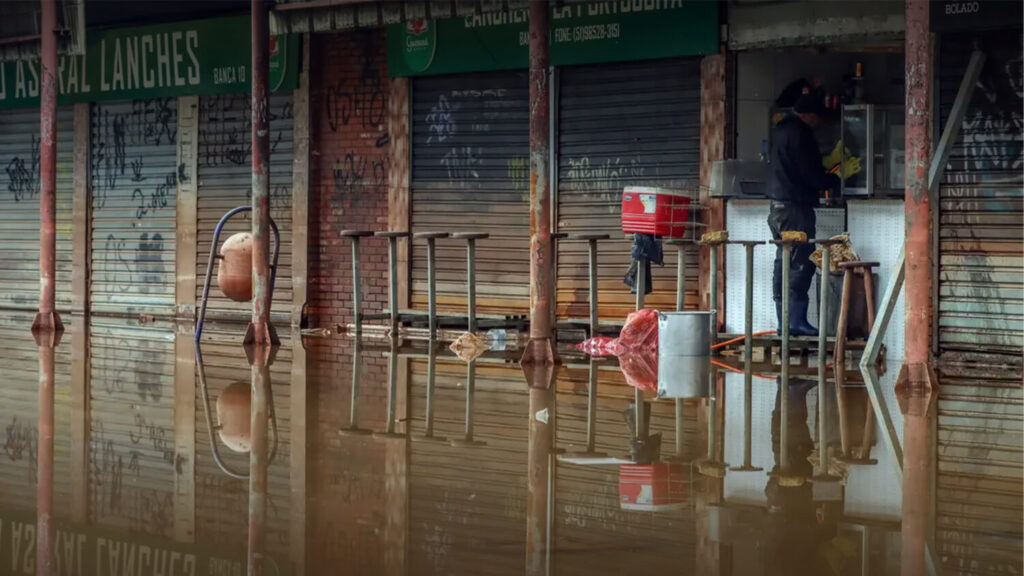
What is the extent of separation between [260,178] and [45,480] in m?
7.28

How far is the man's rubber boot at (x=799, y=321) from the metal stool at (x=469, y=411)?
3020 millimetres

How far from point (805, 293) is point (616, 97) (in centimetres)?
295

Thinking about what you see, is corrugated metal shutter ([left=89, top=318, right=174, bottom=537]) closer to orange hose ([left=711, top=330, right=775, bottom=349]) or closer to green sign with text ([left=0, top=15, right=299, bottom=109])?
green sign with text ([left=0, top=15, right=299, bottom=109])

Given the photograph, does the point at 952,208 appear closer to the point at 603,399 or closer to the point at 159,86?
the point at 603,399

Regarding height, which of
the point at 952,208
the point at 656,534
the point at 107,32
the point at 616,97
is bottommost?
the point at 656,534

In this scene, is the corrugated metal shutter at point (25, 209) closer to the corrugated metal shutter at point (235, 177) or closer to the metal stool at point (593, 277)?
the corrugated metal shutter at point (235, 177)

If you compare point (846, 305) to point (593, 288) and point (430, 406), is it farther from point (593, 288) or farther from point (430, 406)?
point (430, 406)

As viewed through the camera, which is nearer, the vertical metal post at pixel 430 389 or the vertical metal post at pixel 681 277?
the vertical metal post at pixel 430 389

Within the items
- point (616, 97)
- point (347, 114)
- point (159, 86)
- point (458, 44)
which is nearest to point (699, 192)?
point (616, 97)

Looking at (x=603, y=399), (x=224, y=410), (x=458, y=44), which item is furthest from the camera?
(x=458, y=44)

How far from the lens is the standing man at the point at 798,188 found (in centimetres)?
1255

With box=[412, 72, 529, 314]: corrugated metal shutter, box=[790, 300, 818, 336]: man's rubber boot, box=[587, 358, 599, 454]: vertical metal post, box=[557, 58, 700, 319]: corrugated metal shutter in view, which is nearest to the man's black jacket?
box=[790, 300, 818, 336]: man's rubber boot

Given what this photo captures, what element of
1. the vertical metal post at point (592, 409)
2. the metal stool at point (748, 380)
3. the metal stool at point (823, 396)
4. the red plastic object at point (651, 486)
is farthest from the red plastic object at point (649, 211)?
the red plastic object at point (651, 486)

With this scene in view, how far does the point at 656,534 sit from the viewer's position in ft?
16.2
